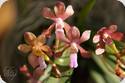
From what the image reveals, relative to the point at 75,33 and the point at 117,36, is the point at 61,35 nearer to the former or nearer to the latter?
the point at 75,33

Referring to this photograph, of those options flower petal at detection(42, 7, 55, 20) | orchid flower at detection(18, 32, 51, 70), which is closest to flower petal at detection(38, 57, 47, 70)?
orchid flower at detection(18, 32, 51, 70)

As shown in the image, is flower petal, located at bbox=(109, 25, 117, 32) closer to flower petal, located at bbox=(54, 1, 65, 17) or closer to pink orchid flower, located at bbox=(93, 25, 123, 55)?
pink orchid flower, located at bbox=(93, 25, 123, 55)

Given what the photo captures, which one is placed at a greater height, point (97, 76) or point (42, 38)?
point (42, 38)

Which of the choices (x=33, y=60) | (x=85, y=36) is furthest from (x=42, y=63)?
(x=85, y=36)

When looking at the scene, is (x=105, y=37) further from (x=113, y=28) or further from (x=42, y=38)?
(x=42, y=38)

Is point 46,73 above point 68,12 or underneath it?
underneath

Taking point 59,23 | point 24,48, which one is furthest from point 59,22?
point 24,48
